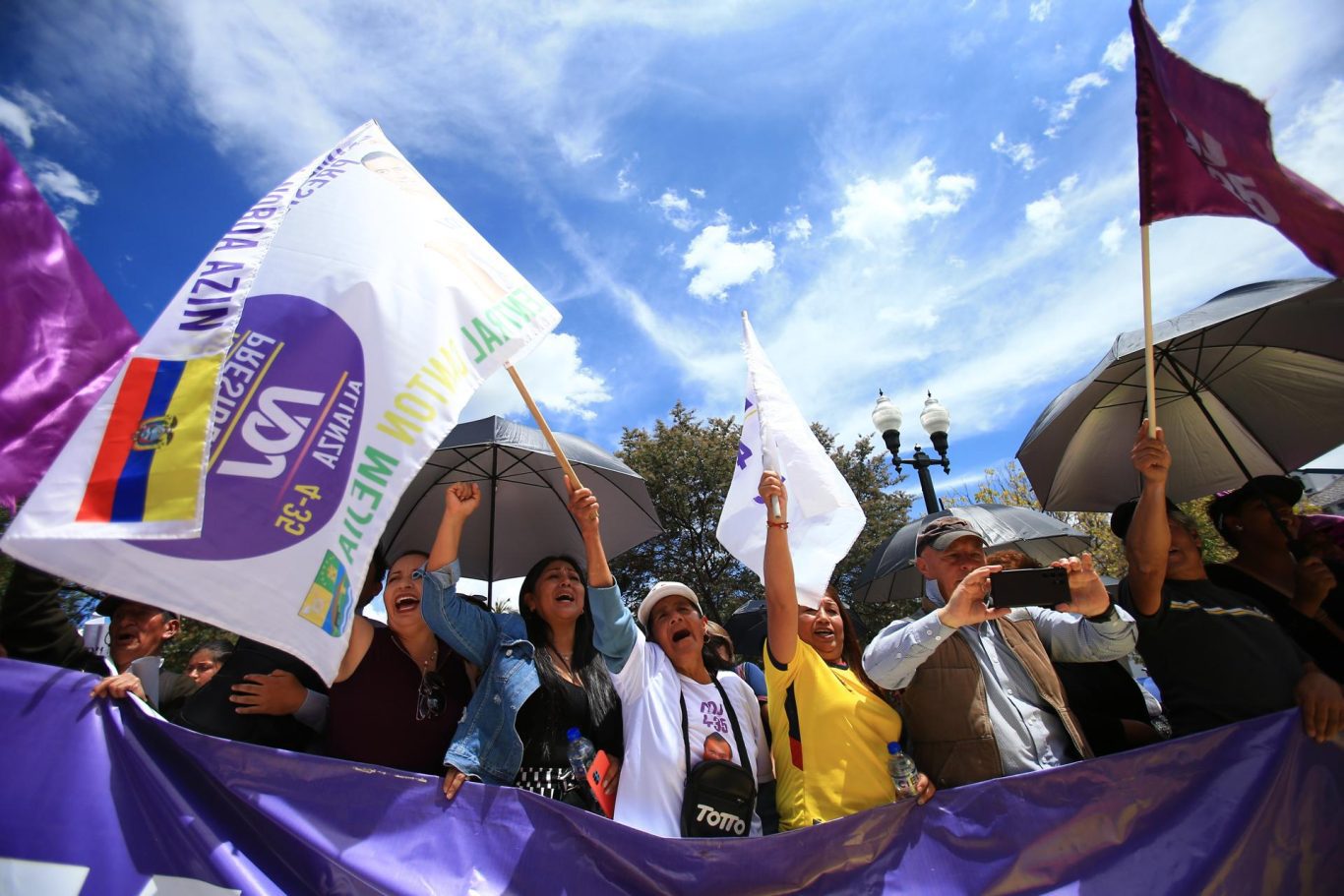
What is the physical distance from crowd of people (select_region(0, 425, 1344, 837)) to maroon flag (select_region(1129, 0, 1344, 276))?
969mm

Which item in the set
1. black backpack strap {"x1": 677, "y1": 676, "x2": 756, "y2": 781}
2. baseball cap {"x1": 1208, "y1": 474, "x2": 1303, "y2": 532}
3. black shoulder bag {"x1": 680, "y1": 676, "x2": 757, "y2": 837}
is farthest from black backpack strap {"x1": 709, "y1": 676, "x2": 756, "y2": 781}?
baseball cap {"x1": 1208, "y1": 474, "x2": 1303, "y2": 532}

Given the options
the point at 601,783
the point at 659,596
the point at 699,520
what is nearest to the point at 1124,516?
the point at 659,596

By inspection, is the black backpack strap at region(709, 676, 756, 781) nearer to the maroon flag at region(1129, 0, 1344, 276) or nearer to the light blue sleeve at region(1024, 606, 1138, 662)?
the light blue sleeve at region(1024, 606, 1138, 662)

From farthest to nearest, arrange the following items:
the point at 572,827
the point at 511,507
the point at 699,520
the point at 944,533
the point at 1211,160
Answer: the point at 699,520, the point at 511,507, the point at 944,533, the point at 572,827, the point at 1211,160

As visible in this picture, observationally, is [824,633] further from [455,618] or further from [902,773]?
[455,618]

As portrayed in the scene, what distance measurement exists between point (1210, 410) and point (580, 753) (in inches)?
162

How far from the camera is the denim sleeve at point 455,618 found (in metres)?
2.77

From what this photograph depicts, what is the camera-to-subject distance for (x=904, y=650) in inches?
100

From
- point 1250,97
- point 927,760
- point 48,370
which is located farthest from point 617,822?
point 1250,97

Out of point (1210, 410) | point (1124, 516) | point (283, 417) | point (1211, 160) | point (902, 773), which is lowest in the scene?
point (902, 773)

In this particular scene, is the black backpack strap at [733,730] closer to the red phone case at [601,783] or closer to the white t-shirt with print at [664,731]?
the white t-shirt with print at [664,731]

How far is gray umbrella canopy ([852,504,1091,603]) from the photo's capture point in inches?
225

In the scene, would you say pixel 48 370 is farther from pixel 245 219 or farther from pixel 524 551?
pixel 524 551

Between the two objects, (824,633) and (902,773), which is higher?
(824,633)
